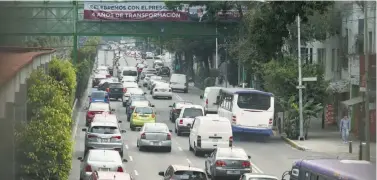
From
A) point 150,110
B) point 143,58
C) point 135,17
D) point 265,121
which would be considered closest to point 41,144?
point 265,121

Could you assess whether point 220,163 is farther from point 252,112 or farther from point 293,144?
point 252,112

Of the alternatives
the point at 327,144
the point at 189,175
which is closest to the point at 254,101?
the point at 327,144

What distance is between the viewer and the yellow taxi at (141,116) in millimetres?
43344

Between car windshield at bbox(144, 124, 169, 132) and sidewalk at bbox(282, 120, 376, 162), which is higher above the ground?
car windshield at bbox(144, 124, 169, 132)

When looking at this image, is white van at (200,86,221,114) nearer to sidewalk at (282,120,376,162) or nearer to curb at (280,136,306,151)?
sidewalk at (282,120,376,162)

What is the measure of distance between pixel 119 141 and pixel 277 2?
12.7m

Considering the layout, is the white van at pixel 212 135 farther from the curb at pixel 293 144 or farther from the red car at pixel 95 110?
the red car at pixel 95 110

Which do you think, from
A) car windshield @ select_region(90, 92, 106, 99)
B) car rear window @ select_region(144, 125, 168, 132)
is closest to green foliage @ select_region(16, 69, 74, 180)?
car rear window @ select_region(144, 125, 168, 132)

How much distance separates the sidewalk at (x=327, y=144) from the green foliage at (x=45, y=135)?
13749mm

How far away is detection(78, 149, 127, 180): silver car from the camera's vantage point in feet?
72.6

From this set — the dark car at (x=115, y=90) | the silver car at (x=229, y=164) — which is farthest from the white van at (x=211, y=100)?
the silver car at (x=229, y=164)

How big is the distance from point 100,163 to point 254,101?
1838cm

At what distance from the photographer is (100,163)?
22.4 meters

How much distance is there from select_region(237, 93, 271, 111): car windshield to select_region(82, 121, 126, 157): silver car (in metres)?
10.0
